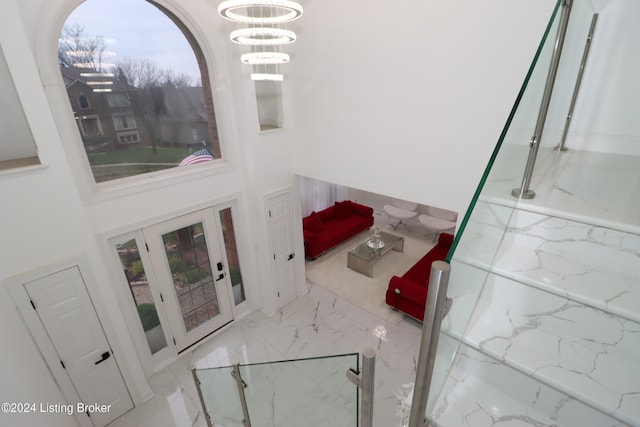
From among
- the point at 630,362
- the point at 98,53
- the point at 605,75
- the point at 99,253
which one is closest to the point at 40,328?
the point at 99,253

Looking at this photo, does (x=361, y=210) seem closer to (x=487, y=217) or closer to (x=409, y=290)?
(x=409, y=290)

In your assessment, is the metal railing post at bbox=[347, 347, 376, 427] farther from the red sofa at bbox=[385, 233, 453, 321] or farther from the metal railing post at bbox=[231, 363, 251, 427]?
the red sofa at bbox=[385, 233, 453, 321]

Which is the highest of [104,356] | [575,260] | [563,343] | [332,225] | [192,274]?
[575,260]

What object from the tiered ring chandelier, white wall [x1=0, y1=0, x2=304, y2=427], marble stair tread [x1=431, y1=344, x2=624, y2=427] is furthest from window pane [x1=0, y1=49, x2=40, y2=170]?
marble stair tread [x1=431, y1=344, x2=624, y2=427]

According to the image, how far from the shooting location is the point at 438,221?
8078mm

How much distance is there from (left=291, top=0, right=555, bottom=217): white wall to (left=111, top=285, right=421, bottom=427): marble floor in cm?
260

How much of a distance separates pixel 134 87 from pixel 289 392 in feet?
12.7

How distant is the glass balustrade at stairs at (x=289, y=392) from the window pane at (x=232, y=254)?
92.7 inches

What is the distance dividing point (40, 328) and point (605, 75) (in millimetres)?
6136

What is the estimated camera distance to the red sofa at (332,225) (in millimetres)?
7238

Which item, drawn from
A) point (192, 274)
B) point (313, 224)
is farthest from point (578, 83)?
point (313, 224)

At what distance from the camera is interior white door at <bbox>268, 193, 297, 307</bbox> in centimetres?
518

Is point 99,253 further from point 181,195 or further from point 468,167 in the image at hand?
point 468,167

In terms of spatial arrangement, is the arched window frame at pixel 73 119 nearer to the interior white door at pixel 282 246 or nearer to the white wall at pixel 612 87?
the interior white door at pixel 282 246
